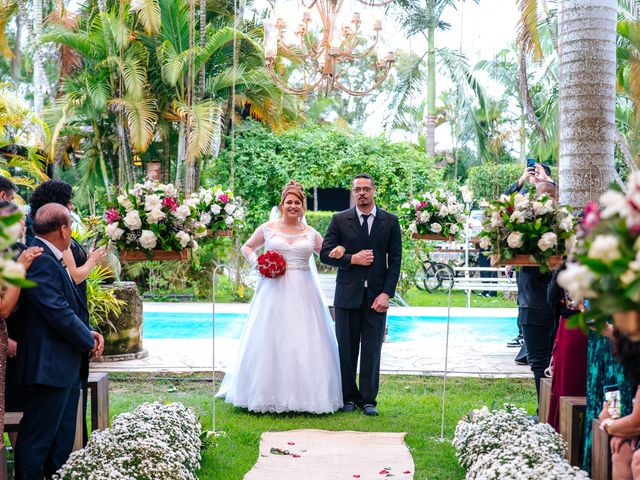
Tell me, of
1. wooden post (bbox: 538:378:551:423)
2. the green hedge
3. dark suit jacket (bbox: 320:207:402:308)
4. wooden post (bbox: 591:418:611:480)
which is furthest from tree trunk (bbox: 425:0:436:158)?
wooden post (bbox: 591:418:611:480)

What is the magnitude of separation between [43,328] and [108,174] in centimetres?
1398

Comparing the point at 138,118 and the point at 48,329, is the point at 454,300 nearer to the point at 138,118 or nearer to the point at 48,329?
the point at 138,118

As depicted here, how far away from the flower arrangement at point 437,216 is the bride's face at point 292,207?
1328 millimetres

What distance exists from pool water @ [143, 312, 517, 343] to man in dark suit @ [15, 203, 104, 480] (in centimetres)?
765

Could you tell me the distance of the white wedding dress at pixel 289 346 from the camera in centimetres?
684

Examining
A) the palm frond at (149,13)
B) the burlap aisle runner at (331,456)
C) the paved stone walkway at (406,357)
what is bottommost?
the burlap aisle runner at (331,456)

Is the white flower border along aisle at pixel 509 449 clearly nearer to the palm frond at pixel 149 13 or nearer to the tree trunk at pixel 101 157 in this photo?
the palm frond at pixel 149 13

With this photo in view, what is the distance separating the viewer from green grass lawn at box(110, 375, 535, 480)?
5.57 meters

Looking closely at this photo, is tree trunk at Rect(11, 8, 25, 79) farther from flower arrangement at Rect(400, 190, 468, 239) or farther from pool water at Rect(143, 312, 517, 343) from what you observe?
flower arrangement at Rect(400, 190, 468, 239)

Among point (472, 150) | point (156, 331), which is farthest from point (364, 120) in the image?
point (156, 331)

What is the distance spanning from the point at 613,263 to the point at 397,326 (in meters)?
11.5

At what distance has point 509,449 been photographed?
14.8ft

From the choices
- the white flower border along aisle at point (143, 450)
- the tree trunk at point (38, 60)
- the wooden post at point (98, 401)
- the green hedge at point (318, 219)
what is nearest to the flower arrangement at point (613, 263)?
the white flower border along aisle at point (143, 450)

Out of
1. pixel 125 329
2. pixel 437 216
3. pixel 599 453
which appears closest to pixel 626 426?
pixel 599 453
